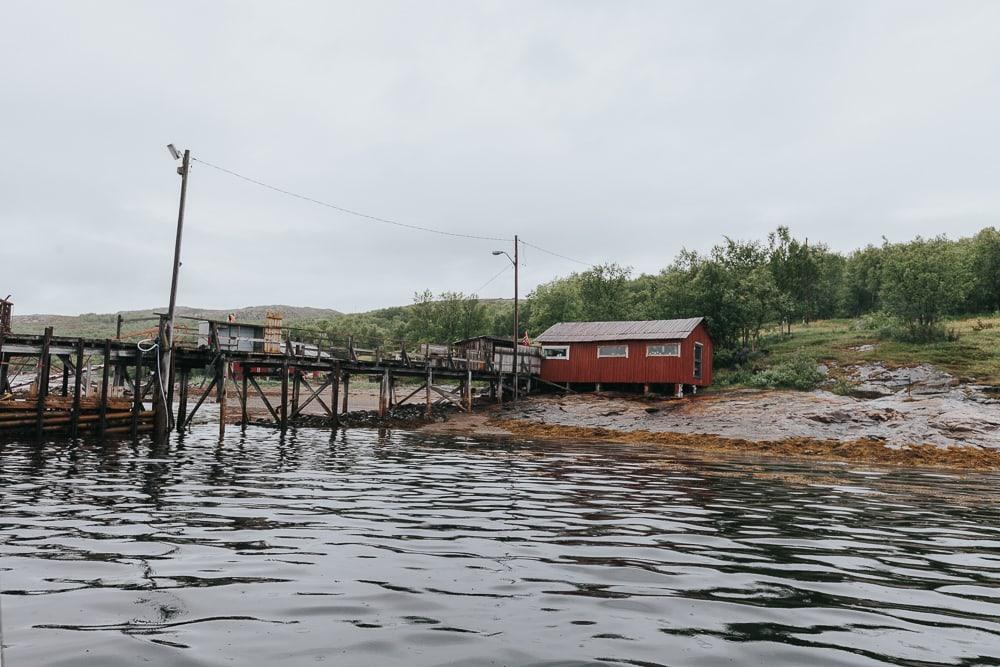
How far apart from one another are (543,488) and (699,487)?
390 centimetres

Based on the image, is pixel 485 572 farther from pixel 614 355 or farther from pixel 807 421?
pixel 614 355

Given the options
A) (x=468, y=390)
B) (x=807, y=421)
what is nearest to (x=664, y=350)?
(x=468, y=390)

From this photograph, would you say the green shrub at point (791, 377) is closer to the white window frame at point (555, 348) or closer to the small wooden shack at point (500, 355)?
the white window frame at point (555, 348)

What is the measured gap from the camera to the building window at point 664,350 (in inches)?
1795

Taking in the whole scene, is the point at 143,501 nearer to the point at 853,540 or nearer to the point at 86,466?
the point at 86,466

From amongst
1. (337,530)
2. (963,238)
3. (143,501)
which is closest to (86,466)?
(143,501)

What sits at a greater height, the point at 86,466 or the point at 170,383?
the point at 170,383

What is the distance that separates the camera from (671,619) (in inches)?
245

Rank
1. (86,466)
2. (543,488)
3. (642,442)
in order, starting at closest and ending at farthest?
(543,488)
(86,466)
(642,442)

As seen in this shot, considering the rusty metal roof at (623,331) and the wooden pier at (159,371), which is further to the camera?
the rusty metal roof at (623,331)

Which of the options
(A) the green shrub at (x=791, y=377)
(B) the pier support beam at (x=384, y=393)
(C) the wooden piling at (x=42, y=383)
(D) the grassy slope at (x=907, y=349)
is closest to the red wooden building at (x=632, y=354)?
(A) the green shrub at (x=791, y=377)

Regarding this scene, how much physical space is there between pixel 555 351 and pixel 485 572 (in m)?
42.9

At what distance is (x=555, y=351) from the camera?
50500mm

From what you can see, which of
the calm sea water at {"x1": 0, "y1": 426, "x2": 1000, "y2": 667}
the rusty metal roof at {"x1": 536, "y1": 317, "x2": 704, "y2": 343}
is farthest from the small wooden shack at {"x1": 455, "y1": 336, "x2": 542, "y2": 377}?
the calm sea water at {"x1": 0, "y1": 426, "x2": 1000, "y2": 667}
